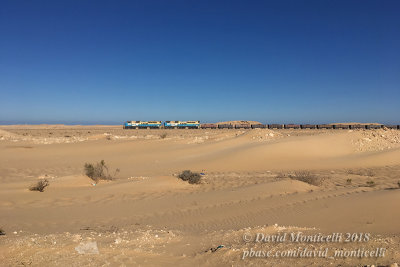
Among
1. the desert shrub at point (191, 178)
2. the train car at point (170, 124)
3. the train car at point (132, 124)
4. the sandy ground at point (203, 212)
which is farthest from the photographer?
the train car at point (132, 124)

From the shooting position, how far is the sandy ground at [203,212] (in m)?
4.95

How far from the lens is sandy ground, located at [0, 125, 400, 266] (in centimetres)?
495

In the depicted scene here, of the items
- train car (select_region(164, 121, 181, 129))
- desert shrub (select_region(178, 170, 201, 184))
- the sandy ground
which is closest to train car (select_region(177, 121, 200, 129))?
train car (select_region(164, 121, 181, 129))

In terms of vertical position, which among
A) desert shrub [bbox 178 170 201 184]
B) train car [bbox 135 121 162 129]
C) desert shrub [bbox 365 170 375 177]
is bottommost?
desert shrub [bbox 365 170 375 177]

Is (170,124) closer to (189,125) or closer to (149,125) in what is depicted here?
(189,125)

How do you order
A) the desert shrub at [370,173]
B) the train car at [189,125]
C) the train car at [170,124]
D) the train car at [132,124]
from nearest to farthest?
the desert shrub at [370,173] < the train car at [189,125] < the train car at [170,124] < the train car at [132,124]

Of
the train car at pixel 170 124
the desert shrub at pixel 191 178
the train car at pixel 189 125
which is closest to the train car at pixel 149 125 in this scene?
the train car at pixel 170 124

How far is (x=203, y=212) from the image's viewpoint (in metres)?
9.62

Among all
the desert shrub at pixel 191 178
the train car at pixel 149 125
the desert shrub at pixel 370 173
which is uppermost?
the train car at pixel 149 125

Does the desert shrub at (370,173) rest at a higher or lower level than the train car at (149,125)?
lower

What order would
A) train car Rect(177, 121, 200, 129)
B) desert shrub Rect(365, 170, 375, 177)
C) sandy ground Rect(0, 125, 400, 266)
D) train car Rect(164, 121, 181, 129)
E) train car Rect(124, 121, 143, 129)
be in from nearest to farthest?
sandy ground Rect(0, 125, 400, 266) → desert shrub Rect(365, 170, 375, 177) → train car Rect(177, 121, 200, 129) → train car Rect(164, 121, 181, 129) → train car Rect(124, 121, 143, 129)

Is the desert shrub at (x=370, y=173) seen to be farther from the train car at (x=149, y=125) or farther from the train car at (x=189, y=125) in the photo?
the train car at (x=149, y=125)

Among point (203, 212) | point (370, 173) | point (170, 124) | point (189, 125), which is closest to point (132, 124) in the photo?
point (170, 124)

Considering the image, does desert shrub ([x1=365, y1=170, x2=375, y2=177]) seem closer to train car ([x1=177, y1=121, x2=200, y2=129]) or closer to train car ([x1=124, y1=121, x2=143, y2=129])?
train car ([x1=177, y1=121, x2=200, y2=129])
